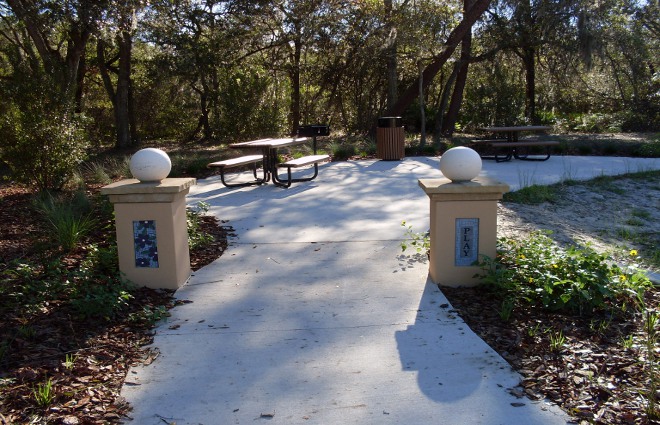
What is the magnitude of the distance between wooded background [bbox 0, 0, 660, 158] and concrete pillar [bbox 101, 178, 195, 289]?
839 cm

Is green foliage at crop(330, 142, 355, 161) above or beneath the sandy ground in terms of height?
above

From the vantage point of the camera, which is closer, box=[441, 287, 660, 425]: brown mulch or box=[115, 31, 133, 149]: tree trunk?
box=[441, 287, 660, 425]: brown mulch

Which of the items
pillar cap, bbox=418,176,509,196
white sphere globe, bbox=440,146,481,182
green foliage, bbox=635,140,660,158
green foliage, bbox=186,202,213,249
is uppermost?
white sphere globe, bbox=440,146,481,182

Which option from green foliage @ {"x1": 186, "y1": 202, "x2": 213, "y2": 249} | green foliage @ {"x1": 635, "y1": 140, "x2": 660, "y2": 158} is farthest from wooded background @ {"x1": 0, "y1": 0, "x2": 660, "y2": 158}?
green foliage @ {"x1": 186, "y1": 202, "x2": 213, "y2": 249}

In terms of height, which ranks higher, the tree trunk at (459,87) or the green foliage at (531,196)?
the tree trunk at (459,87)

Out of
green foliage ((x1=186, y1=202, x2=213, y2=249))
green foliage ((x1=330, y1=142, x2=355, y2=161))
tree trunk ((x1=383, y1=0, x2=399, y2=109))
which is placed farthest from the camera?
tree trunk ((x1=383, y1=0, x2=399, y2=109))

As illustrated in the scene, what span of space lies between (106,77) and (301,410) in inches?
680

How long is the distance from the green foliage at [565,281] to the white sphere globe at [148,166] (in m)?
2.61

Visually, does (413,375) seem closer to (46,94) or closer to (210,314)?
(210,314)

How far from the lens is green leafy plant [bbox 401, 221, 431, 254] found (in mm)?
5455

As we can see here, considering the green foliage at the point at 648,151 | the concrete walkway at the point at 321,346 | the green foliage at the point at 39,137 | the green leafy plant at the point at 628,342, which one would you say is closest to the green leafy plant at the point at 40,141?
the green foliage at the point at 39,137

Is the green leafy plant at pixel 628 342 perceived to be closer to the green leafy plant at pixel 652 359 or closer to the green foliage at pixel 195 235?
the green leafy plant at pixel 652 359

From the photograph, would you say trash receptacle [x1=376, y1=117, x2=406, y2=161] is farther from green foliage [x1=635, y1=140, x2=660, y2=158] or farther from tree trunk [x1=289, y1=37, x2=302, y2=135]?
tree trunk [x1=289, y1=37, x2=302, y2=135]

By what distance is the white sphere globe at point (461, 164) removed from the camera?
4652 millimetres
